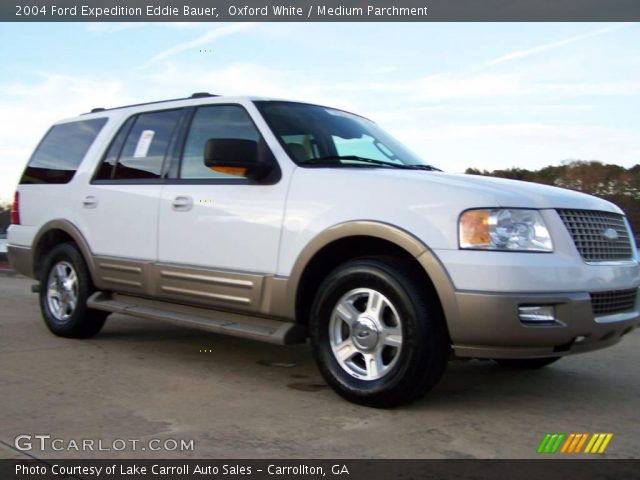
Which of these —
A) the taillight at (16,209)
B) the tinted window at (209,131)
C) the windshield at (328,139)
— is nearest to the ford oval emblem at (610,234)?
the windshield at (328,139)

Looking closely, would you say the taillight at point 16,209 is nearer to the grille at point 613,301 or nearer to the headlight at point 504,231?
the headlight at point 504,231

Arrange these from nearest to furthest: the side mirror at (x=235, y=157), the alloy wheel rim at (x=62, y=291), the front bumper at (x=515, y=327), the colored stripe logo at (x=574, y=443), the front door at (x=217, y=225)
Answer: the colored stripe logo at (x=574, y=443)
the front bumper at (x=515, y=327)
the side mirror at (x=235, y=157)
the front door at (x=217, y=225)
the alloy wheel rim at (x=62, y=291)

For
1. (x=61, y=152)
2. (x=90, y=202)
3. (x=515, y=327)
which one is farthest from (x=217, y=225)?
(x=61, y=152)

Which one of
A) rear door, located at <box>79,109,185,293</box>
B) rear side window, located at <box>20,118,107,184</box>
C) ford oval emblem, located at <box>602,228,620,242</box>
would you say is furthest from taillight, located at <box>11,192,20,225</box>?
ford oval emblem, located at <box>602,228,620,242</box>

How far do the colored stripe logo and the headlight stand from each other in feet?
3.12

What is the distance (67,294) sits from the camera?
19.6 feet

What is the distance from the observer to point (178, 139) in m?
5.15

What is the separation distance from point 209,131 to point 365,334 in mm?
2050

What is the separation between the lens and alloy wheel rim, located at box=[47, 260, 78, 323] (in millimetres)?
5926

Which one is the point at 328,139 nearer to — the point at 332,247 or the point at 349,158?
the point at 349,158

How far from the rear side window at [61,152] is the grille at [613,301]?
4339mm

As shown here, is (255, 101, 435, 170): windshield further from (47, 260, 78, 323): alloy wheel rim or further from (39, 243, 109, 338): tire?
(47, 260, 78, 323): alloy wheel rim

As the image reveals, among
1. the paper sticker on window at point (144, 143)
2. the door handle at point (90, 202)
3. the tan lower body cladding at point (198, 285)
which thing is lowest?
the tan lower body cladding at point (198, 285)

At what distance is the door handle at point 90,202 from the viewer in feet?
18.5
